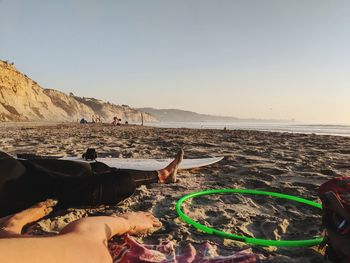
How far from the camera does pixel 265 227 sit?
274 cm

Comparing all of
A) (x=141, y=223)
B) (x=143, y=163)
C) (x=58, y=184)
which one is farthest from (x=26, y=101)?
(x=141, y=223)

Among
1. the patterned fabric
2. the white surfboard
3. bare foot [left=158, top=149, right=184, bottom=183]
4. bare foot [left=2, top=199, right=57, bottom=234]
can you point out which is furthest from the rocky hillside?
the patterned fabric

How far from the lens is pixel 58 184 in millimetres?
2592

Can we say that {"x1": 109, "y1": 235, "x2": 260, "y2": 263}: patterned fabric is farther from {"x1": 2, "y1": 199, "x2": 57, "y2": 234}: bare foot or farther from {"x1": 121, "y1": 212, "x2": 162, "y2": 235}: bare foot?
{"x1": 2, "y1": 199, "x2": 57, "y2": 234}: bare foot

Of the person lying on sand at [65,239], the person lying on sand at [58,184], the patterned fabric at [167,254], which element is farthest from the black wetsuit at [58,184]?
the patterned fabric at [167,254]

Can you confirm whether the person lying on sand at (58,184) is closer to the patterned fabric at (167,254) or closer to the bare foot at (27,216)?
the bare foot at (27,216)

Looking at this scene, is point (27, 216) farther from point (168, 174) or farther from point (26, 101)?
point (26, 101)

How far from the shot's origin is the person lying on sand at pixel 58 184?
2332 millimetres

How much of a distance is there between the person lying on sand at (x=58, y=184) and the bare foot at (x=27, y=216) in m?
0.07

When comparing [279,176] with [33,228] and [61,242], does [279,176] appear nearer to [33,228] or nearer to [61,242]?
[33,228]

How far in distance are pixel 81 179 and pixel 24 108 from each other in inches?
1811

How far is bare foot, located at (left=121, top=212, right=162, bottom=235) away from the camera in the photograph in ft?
7.84

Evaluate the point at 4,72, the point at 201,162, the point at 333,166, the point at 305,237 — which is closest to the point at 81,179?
the point at 305,237

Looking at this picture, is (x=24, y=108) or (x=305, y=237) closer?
(x=305, y=237)
